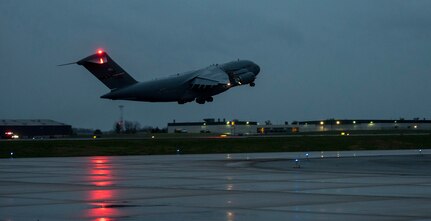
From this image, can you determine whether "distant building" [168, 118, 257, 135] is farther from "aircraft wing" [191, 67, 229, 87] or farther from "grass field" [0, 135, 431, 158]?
"grass field" [0, 135, 431, 158]

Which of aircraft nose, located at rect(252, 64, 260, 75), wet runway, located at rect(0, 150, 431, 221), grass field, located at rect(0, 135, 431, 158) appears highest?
aircraft nose, located at rect(252, 64, 260, 75)

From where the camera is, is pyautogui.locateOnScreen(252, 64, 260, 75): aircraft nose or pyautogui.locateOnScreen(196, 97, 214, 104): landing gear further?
pyautogui.locateOnScreen(252, 64, 260, 75): aircraft nose

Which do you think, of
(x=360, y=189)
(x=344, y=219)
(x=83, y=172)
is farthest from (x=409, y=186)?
(x=83, y=172)

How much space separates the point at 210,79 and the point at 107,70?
1201 cm

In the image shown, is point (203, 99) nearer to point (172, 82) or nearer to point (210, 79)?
point (210, 79)

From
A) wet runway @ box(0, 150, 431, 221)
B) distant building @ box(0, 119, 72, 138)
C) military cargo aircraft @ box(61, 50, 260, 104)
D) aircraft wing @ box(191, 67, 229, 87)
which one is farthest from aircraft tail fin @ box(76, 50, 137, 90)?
distant building @ box(0, 119, 72, 138)

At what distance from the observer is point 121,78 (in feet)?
326

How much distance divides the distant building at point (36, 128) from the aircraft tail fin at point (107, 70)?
64.8 metres

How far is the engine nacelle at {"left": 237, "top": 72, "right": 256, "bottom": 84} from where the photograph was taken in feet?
343

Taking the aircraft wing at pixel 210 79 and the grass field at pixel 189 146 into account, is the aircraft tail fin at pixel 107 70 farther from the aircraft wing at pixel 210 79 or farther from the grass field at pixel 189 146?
the grass field at pixel 189 146

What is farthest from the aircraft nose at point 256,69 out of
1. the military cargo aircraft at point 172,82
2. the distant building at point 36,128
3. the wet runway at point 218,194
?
the distant building at point 36,128

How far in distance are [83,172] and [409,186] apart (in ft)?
56.1

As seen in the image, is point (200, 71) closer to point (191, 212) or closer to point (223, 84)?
point (223, 84)

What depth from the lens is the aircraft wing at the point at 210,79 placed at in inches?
3984
